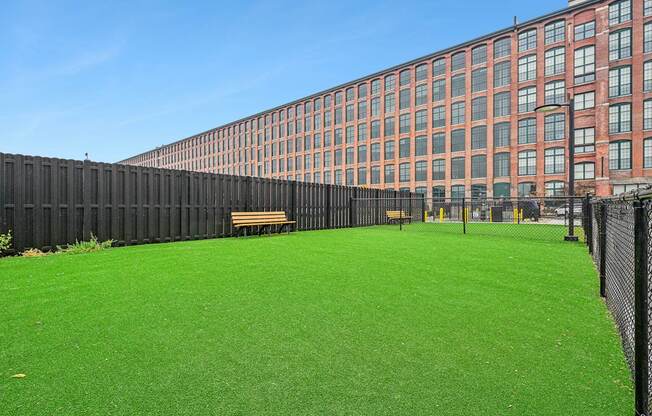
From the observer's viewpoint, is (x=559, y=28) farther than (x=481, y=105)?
No

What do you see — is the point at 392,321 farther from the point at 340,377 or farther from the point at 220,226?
the point at 220,226

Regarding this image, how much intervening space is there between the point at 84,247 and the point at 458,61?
49369 mm

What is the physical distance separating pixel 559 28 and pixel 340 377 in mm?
50562

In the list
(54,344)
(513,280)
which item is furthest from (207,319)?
(513,280)

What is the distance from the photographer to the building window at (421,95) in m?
51.1

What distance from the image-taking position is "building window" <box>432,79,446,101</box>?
161 feet

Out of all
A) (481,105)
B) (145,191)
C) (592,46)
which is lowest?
(145,191)

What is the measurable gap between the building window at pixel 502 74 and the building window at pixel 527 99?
7.23ft

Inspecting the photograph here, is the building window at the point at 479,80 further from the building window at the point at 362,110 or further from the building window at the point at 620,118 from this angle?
the building window at the point at 362,110

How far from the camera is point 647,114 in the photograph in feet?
118

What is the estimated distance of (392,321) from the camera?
391cm

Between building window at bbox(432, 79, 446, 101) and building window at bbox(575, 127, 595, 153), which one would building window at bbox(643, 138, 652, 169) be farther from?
building window at bbox(432, 79, 446, 101)

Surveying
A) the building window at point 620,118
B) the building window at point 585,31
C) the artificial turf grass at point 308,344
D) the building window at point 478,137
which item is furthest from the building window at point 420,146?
the artificial turf grass at point 308,344

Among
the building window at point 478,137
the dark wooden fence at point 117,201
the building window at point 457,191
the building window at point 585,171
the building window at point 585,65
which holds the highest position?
the building window at point 585,65
